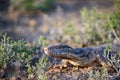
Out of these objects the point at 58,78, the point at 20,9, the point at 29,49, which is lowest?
the point at 58,78

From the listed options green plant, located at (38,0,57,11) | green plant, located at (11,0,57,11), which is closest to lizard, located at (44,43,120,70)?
green plant, located at (11,0,57,11)

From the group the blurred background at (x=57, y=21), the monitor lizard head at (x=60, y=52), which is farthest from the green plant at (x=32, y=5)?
the monitor lizard head at (x=60, y=52)

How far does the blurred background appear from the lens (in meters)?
11.1

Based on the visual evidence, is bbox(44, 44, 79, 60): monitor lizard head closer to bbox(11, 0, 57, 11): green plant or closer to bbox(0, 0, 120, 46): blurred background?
bbox(0, 0, 120, 46): blurred background

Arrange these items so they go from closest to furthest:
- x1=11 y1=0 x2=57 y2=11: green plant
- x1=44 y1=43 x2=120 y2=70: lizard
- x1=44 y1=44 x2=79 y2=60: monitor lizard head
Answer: x1=44 y1=44 x2=79 y2=60: monitor lizard head, x1=44 y1=43 x2=120 y2=70: lizard, x1=11 y1=0 x2=57 y2=11: green plant

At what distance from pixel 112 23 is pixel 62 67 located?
2.49 metres

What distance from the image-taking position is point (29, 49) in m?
8.85

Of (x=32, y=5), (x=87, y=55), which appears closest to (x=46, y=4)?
(x=32, y=5)

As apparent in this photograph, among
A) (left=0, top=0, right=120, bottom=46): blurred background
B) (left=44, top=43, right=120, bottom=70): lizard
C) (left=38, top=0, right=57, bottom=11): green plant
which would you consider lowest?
(left=44, top=43, right=120, bottom=70): lizard

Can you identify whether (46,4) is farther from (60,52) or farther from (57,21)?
(60,52)

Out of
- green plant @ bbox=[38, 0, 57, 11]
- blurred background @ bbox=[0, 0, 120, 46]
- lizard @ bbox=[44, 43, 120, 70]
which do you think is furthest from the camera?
green plant @ bbox=[38, 0, 57, 11]

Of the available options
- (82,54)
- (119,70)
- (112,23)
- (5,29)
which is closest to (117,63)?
(119,70)

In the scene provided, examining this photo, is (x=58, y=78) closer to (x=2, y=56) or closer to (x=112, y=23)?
(x=2, y=56)

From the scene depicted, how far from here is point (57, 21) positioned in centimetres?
1520
